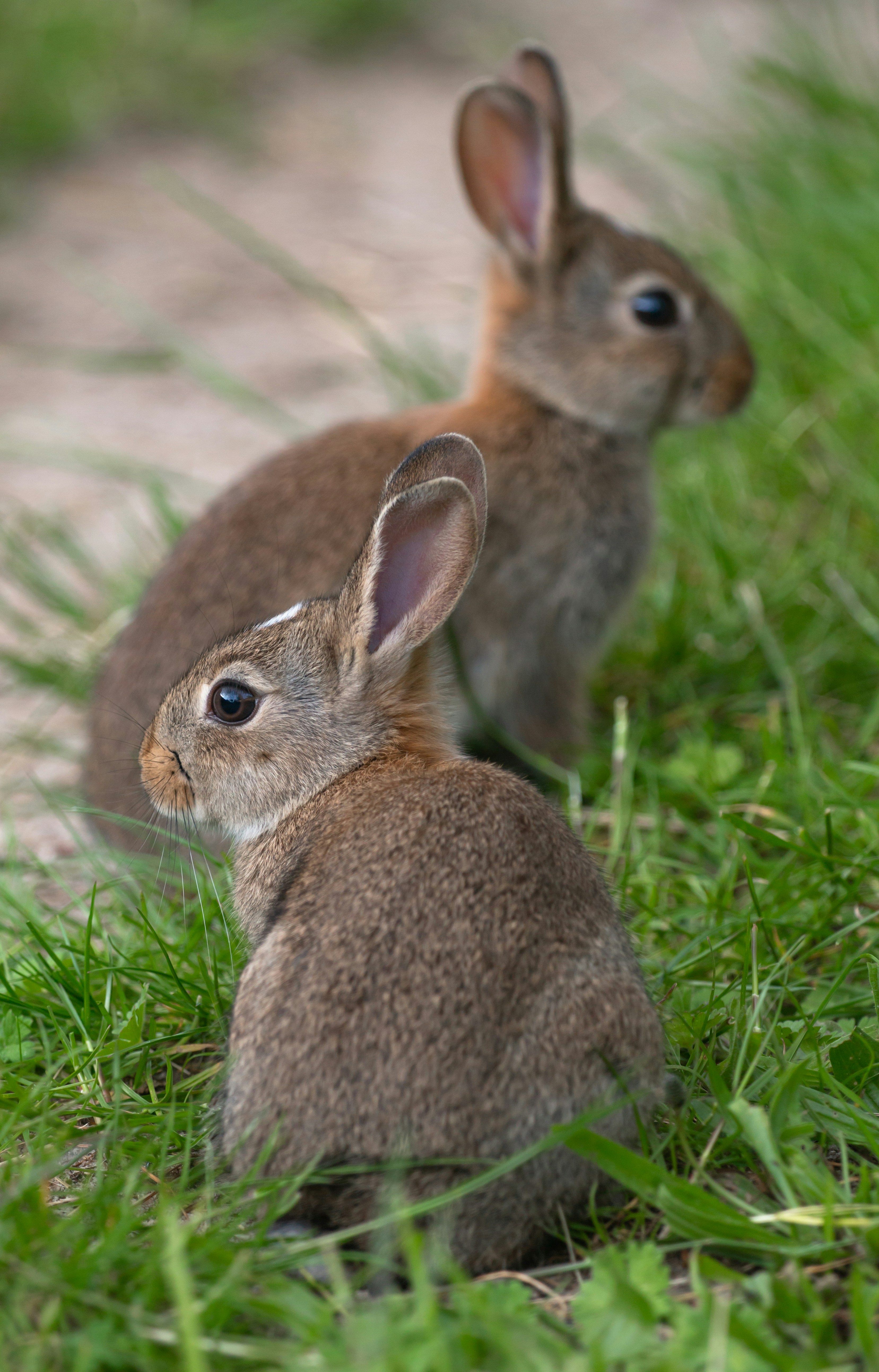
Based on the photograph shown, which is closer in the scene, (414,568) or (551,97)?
(414,568)

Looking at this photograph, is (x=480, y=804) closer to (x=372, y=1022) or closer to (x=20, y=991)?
(x=372, y=1022)

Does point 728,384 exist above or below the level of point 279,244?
above

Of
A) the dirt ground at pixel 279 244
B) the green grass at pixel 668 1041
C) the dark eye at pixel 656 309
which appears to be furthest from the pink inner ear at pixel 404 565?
the dark eye at pixel 656 309

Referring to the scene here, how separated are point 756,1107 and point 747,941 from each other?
2.14ft

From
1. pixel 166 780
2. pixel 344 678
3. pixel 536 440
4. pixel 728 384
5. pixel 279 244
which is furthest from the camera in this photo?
pixel 279 244

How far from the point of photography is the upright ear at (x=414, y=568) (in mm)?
3148

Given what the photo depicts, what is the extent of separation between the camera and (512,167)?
523 centimetres

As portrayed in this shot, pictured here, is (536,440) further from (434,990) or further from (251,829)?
(434,990)

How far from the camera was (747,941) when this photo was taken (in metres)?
3.22

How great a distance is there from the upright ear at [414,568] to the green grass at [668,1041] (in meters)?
0.78

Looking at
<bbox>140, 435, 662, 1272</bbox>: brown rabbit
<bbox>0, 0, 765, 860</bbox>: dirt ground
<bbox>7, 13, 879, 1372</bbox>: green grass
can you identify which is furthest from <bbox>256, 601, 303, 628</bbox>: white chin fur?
<bbox>0, 0, 765, 860</bbox>: dirt ground

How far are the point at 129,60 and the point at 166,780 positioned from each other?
28.2 ft

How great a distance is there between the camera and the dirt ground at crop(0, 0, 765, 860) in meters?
6.85

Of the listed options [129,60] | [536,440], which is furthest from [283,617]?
[129,60]
